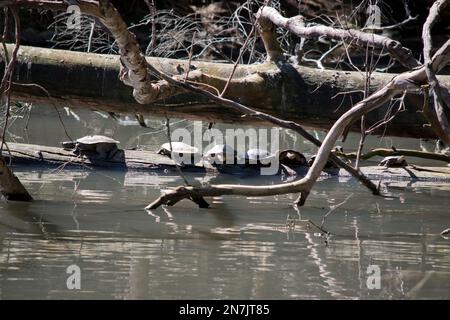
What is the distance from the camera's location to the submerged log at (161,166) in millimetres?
9164

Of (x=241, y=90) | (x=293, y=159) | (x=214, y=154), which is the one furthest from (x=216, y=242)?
(x=293, y=159)

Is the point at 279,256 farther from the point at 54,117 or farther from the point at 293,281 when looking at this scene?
the point at 54,117

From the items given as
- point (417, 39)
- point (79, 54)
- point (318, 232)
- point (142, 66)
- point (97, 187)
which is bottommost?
point (318, 232)

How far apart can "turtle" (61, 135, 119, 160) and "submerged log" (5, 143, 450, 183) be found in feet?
0.22

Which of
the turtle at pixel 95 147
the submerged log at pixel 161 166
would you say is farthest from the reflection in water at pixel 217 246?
the turtle at pixel 95 147

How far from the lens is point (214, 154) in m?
9.39

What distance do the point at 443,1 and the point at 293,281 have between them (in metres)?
3.44

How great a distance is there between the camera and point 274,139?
13.4 metres

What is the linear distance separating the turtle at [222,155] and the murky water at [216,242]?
0.28 metres

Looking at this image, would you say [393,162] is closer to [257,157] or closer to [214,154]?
[257,157]

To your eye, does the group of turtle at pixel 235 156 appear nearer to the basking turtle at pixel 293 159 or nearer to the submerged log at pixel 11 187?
the basking turtle at pixel 293 159

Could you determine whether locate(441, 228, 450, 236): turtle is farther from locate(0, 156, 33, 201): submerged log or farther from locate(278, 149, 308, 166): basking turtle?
locate(0, 156, 33, 201): submerged log

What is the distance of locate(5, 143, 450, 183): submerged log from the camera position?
30.1ft
